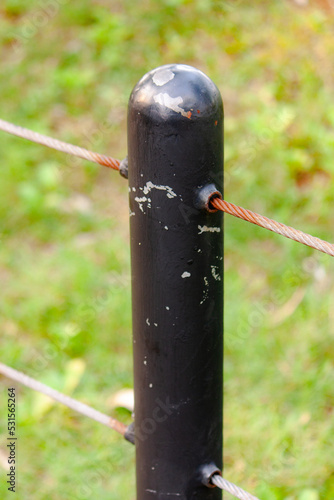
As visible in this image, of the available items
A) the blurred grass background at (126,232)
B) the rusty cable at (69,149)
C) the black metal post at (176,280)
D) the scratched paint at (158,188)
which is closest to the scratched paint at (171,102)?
the black metal post at (176,280)

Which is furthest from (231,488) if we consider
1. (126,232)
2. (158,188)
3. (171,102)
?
(126,232)

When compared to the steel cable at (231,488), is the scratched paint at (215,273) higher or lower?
higher

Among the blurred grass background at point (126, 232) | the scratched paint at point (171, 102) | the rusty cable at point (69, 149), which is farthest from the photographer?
the blurred grass background at point (126, 232)

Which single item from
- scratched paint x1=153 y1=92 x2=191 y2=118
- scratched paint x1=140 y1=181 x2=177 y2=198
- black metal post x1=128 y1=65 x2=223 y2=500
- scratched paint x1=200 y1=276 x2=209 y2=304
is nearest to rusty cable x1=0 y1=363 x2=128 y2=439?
black metal post x1=128 y1=65 x2=223 y2=500

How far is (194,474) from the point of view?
0.98 m

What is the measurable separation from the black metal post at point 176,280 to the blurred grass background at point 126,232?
2.32ft

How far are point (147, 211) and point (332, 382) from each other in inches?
53.9

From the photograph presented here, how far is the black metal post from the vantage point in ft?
2.79

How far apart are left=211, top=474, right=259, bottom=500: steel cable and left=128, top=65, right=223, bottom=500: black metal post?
0.05ft

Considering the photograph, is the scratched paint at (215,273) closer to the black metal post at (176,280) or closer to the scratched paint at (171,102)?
the black metal post at (176,280)

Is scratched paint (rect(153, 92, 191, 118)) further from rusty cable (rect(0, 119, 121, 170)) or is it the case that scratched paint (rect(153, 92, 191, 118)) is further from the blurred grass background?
the blurred grass background

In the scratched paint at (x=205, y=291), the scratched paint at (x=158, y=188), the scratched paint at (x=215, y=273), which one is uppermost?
the scratched paint at (x=158, y=188)

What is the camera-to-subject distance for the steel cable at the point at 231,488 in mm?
945

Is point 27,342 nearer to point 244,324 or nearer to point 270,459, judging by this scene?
point 244,324
